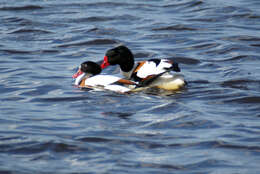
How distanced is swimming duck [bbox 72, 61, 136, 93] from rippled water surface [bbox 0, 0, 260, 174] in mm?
162

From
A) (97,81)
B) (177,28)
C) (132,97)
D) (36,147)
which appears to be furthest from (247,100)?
(177,28)

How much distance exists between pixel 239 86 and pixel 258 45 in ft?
11.8

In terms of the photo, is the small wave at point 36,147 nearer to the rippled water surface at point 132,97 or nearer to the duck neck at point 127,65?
the rippled water surface at point 132,97

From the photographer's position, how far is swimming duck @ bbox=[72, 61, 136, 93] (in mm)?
10727

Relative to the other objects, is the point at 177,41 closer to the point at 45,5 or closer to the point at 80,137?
the point at 45,5

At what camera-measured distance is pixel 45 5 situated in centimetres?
2000

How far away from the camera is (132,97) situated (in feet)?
34.6

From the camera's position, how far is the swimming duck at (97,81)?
10.7 meters

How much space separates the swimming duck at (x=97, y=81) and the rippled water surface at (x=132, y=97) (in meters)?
0.16

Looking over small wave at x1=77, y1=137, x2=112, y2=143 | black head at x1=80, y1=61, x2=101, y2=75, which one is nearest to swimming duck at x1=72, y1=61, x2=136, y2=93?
black head at x1=80, y1=61, x2=101, y2=75

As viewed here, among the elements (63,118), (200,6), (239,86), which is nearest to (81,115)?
(63,118)

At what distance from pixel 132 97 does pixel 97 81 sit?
859 millimetres

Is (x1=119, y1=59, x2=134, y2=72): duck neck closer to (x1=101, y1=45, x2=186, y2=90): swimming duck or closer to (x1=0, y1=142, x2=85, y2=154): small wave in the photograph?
(x1=101, y1=45, x2=186, y2=90): swimming duck

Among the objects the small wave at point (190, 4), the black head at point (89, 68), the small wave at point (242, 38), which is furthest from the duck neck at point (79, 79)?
the small wave at point (190, 4)
